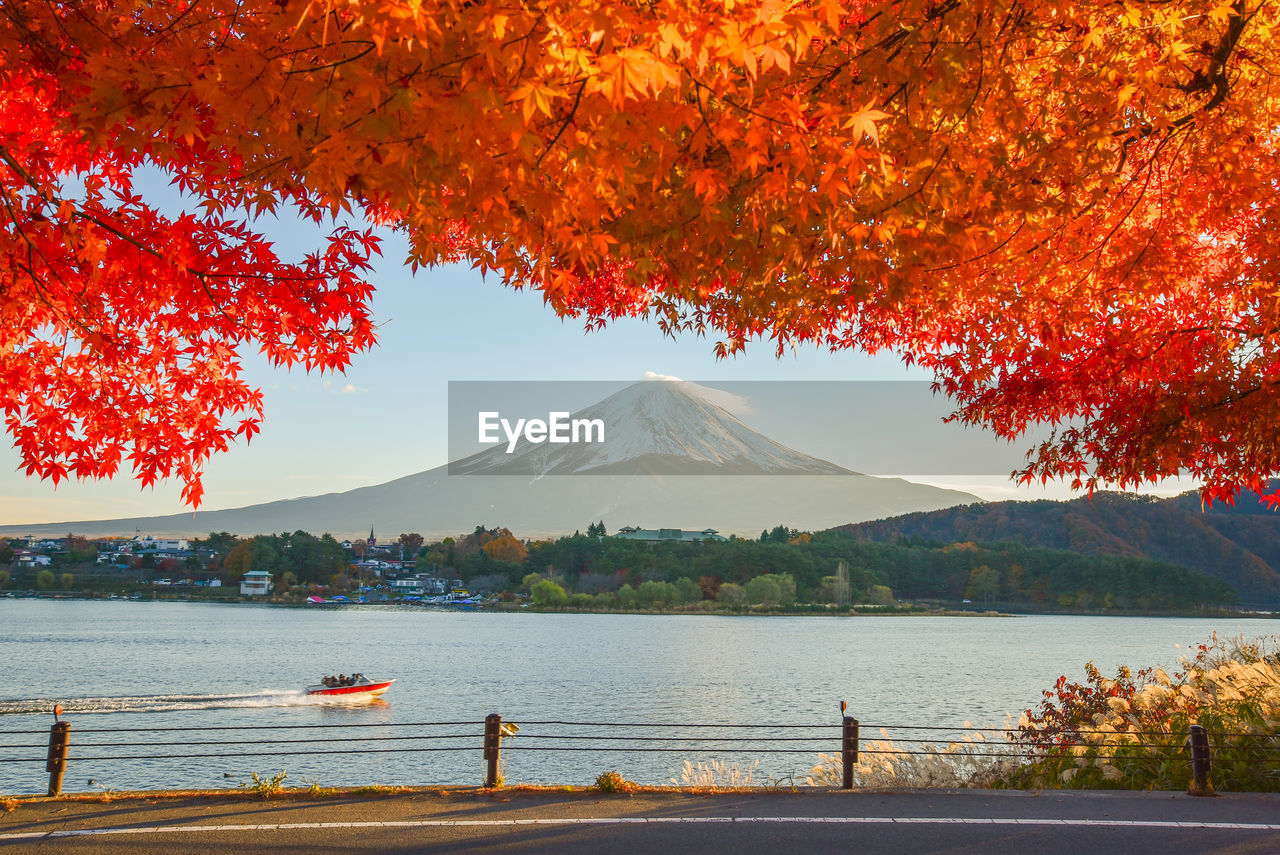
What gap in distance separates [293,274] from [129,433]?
1.64m

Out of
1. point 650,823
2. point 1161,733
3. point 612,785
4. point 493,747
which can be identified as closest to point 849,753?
point 612,785

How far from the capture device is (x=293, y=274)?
18.1 ft

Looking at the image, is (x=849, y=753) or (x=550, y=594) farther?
(x=550, y=594)

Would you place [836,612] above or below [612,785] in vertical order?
below

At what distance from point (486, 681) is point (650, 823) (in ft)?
156

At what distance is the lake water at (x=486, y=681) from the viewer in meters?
29.0

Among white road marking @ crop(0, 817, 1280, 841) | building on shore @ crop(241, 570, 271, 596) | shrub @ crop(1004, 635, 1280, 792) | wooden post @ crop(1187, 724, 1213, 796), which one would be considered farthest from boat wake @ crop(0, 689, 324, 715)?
building on shore @ crop(241, 570, 271, 596)

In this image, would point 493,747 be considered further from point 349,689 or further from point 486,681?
point 486,681

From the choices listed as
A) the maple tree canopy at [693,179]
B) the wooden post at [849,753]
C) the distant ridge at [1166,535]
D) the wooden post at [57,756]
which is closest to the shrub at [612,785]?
the wooden post at [849,753]

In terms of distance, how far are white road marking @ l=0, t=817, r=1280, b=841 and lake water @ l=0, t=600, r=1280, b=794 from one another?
817 millimetres

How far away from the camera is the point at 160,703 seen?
44312mm

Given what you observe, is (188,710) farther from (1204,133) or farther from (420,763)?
(1204,133)

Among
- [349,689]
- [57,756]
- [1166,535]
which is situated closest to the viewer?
[57,756]

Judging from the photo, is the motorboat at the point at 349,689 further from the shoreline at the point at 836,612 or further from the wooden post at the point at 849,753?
the shoreline at the point at 836,612
